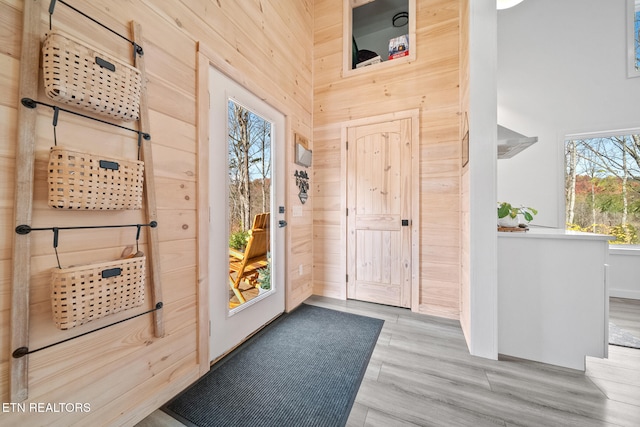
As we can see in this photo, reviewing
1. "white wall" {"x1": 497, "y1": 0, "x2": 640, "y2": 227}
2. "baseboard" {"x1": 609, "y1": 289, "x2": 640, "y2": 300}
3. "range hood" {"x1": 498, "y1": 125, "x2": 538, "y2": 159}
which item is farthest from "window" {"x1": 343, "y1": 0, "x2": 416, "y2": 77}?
"baseboard" {"x1": 609, "y1": 289, "x2": 640, "y2": 300}

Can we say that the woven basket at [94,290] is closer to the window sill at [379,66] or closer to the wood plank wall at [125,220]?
the wood plank wall at [125,220]

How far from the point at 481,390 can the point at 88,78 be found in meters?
2.58

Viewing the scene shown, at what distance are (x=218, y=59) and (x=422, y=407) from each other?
2.55 metres

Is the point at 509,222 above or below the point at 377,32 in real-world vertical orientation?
below

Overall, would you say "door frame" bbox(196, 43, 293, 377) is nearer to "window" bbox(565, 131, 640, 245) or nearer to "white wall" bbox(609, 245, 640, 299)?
"window" bbox(565, 131, 640, 245)

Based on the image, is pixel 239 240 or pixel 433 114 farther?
pixel 433 114

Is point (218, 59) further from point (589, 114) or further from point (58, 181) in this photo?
point (589, 114)

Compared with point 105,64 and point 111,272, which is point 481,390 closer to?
point 111,272

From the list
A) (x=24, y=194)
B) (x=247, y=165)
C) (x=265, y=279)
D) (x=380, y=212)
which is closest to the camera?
(x=24, y=194)

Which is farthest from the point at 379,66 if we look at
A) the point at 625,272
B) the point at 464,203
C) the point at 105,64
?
the point at 625,272

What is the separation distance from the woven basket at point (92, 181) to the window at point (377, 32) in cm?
268

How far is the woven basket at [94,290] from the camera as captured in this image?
2.98ft

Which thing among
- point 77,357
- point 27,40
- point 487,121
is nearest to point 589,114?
point 487,121

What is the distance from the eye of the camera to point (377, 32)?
3.46 m
